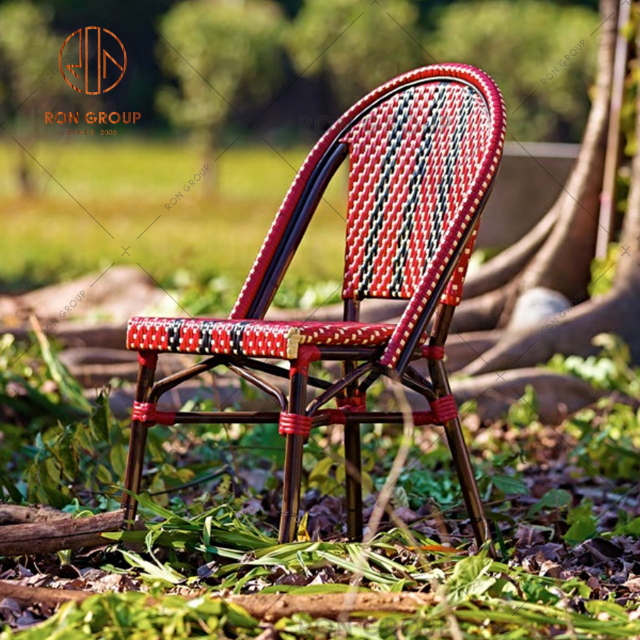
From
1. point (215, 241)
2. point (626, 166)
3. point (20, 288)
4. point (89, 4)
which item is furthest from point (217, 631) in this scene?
point (89, 4)

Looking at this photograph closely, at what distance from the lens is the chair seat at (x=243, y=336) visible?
2.31 m

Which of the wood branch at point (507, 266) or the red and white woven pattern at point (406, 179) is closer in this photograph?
the red and white woven pattern at point (406, 179)

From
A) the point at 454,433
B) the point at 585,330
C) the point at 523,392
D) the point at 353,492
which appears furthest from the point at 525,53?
the point at 454,433

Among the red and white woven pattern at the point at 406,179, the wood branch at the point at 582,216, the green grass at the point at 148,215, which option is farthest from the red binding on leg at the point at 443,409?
the green grass at the point at 148,215

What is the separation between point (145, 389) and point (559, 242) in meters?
3.71

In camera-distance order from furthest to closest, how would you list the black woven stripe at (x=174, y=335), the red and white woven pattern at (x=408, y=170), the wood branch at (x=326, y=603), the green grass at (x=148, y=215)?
the green grass at (x=148, y=215) < the red and white woven pattern at (x=408, y=170) < the black woven stripe at (x=174, y=335) < the wood branch at (x=326, y=603)

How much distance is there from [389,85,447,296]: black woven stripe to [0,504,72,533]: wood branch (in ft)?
3.13

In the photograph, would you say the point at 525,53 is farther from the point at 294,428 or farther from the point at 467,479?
the point at 294,428

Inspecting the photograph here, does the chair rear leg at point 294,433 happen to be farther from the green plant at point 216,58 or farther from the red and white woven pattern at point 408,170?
the green plant at point 216,58

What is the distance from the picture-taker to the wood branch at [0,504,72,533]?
101 inches

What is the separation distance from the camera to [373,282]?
114 inches

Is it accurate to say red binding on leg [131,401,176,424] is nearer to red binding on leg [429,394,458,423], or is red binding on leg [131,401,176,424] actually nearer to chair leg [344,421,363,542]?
chair leg [344,421,363,542]

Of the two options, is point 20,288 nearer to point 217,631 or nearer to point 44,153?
point 217,631

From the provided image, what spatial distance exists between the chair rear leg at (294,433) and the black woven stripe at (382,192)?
637 mm
